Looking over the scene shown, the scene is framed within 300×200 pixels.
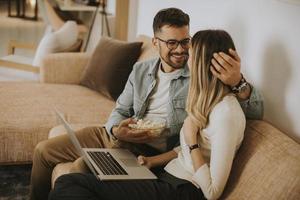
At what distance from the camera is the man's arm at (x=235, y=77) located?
1829mm

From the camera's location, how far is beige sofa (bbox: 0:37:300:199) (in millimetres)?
1696

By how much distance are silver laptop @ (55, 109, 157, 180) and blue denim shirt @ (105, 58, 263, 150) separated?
0.17 metres

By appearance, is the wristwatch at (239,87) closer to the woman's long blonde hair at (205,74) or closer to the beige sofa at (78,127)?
the woman's long blonde hair at (205,74)

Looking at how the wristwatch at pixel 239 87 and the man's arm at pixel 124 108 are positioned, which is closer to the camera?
the wristwatch at pixel 239 87

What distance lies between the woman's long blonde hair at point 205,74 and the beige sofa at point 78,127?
216mm

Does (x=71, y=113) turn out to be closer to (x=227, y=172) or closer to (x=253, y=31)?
(x=253, y=31)

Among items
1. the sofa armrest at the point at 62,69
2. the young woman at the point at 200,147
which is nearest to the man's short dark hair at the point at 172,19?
the young woman at the point at 200,147

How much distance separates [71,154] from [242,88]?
36.3 inches

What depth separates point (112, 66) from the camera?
3.20m

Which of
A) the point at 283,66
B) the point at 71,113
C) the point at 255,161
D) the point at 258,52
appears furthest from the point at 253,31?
the point at 71,113

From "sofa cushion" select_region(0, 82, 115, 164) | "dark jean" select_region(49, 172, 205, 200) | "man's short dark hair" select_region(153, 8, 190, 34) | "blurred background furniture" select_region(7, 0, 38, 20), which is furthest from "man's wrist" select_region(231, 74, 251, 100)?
"blurred background furniture" select_region(7, 0, 38, 20)

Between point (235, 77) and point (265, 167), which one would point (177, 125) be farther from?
point (265, 167)

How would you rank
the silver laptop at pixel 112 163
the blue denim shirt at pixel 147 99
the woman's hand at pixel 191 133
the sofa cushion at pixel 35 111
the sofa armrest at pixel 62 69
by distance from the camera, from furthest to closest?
the sofa armrest at pixel 62 69 → the sofa cushion at pixel 35 111 → the blue denim shirt at pixel 147 99 → the silver laptop at pixel 112 163 → the woman's hand at pixel 191 133

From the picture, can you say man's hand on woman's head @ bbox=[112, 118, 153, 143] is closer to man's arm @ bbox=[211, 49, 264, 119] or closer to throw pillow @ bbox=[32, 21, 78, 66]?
man's arm @ bbox=[211, 49, 264, 119]
